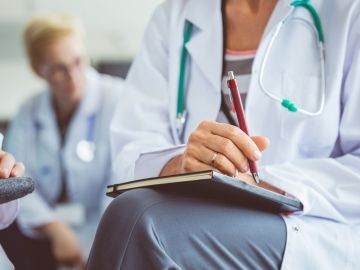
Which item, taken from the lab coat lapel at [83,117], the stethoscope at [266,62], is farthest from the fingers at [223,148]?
the lab coat lapel at [83,117]

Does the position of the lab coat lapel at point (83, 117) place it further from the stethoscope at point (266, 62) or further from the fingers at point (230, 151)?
the fingers at point (230, 151)

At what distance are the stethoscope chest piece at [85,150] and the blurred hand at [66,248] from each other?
0.78 ft

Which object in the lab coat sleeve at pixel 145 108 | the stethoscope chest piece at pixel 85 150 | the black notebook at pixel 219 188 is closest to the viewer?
the black notebook at pixel 219 188

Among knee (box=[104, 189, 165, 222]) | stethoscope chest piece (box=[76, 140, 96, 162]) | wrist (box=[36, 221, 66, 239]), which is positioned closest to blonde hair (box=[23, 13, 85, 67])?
stethoscope chest piece (box=[76, 140, 96, 162])

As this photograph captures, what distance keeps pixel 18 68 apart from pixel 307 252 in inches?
173

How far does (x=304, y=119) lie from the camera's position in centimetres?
91

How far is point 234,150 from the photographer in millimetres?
739

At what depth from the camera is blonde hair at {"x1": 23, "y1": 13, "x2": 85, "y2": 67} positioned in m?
1.98

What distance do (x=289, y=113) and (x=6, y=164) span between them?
44 centimetres

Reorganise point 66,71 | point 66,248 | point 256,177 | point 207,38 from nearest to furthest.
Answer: point 256,177 → point 207,38 → point 66,248 → point 66,71

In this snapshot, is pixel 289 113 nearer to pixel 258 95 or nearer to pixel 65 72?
pixel 258 95

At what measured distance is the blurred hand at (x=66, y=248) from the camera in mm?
1697

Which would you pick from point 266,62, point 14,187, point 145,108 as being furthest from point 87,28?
point 14,187

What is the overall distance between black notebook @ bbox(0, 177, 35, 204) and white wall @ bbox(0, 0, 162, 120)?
3.41 metres
